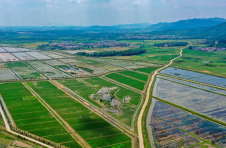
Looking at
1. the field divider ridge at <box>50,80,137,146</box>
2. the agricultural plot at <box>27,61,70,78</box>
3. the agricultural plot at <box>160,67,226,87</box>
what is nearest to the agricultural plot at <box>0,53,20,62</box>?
the agricultural plot at <box>27,61,70,78</box>

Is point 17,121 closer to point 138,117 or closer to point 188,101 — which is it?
point 138,117

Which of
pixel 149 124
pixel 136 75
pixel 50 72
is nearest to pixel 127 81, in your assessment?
pixel 136 75

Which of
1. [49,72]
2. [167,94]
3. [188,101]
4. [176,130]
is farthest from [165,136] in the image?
[49,72]

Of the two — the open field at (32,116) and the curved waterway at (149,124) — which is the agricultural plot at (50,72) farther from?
the curved waterway at (149,124)

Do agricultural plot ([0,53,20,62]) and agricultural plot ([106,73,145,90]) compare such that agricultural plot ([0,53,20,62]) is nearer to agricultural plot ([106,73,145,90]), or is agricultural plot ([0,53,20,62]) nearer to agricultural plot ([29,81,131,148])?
agricultural plot ([106,73,145,90])

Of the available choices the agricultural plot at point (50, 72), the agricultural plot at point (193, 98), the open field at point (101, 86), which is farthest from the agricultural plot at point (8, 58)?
the agricultural plot at point (193, 98)
